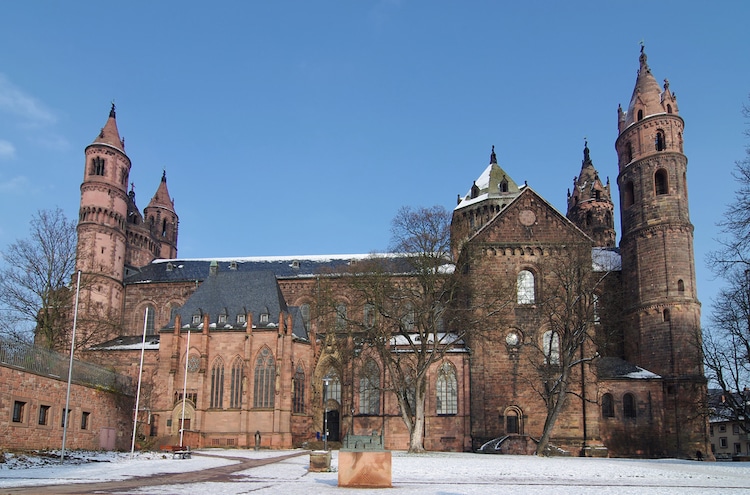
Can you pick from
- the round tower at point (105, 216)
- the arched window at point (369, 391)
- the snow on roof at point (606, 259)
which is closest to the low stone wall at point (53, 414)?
the arched window at point (369, 391)

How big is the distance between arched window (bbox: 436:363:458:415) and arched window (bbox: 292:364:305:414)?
10.6 meters

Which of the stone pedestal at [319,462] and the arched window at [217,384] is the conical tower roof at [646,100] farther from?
the stone pedestal at [319,462]

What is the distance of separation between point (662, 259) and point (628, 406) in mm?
12132

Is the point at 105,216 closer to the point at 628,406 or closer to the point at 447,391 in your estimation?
the point at 447,391

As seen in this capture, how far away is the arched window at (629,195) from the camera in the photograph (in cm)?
6133

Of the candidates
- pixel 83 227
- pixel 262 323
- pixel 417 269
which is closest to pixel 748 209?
pixel 417 269

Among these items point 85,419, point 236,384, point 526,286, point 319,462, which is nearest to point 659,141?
point 526,286

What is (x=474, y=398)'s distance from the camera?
5253 cm

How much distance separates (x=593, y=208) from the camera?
3492 inches

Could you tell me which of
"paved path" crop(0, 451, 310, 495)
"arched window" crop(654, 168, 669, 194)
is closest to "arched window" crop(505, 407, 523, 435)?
"arched window" crop(654, 168, 669, 194)

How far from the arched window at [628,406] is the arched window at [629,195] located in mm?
16845

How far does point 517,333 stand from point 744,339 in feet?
51.0

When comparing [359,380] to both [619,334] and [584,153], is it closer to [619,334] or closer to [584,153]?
[619,334]

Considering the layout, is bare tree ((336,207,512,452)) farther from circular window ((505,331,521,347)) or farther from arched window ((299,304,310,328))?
arched window ((299,304,310,328))
